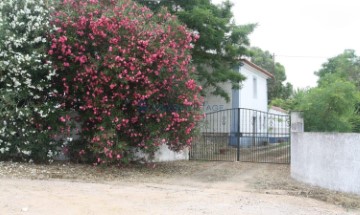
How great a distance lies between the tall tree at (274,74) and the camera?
129ft

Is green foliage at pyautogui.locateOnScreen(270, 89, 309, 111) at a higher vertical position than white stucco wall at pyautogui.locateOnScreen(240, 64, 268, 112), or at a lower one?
lower

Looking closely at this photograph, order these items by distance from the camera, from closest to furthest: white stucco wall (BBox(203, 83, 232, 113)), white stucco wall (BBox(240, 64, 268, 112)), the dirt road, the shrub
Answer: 1. the dirt road
2. the shrub
3. white stucco wall (BBox(203, 83, 232, 113))
4. white stucco wall (BBox(240, 64, 268, 112))

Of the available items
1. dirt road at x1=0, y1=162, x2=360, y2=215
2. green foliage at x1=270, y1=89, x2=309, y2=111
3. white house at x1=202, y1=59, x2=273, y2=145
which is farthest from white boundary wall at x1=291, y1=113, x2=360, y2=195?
white house at x1=202, y1=59, x2=273, y2=145

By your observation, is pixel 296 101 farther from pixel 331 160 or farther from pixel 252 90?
pixel 252 90

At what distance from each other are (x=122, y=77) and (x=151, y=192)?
9.89ft

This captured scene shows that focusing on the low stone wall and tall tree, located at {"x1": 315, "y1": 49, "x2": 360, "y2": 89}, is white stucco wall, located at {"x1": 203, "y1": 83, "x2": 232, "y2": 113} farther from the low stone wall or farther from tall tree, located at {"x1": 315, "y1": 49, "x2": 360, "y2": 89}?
the low stone wall

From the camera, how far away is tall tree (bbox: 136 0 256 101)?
16.4 m

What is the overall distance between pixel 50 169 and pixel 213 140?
6827mm

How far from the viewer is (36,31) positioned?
10.6m

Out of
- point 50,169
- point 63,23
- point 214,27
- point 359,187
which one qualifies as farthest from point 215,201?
point 214,27

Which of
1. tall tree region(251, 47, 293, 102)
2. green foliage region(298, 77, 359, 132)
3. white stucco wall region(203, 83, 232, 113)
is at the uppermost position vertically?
tall tree region(251, 47, 293, 102)

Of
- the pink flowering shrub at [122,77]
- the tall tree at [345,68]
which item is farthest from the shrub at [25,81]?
the tall tree at [345,68]

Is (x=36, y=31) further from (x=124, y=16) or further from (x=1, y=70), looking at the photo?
(x=124, y=16)

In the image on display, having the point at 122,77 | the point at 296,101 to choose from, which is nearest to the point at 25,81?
the point at 122,77
